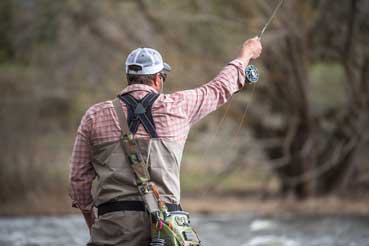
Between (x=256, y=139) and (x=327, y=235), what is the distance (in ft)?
26.0

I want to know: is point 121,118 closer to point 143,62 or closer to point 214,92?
point 143,62

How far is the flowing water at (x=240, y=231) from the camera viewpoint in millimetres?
10758

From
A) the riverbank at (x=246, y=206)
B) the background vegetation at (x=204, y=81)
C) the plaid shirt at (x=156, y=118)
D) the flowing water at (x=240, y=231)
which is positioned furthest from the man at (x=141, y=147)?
the riverbank at (x=246, y=206)

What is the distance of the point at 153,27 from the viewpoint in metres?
18.4

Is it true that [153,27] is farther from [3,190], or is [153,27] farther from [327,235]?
[327,235]

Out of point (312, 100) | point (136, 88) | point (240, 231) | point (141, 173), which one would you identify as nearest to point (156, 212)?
point (141, 173)

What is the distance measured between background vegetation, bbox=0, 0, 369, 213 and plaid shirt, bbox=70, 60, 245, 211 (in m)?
11.4

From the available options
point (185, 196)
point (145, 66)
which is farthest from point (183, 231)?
point (185, 196)

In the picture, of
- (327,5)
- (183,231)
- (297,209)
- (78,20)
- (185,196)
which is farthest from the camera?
(185,196)

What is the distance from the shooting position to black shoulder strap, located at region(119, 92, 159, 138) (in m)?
4.31

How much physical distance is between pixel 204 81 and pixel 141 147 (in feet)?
44.8

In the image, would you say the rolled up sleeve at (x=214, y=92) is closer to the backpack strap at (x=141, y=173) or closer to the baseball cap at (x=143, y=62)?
the baseball cap at (x=143, y=62)

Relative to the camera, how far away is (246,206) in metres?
18.4

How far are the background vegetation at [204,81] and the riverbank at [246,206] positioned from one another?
70mm
